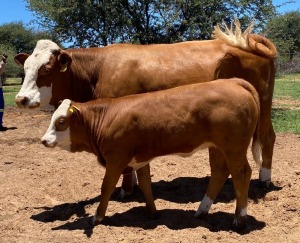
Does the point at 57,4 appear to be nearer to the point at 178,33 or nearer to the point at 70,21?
the point at 70,21

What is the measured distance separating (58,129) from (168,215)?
5.62 feet

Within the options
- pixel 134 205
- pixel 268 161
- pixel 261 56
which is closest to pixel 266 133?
pixel 268 161

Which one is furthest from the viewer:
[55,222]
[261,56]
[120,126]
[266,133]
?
[266,133]

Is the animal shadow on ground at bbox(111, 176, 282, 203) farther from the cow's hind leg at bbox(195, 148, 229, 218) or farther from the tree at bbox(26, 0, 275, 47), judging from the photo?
the tree at bbox(26, 0, 275, 47)

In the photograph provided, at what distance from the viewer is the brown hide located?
15.3 ft

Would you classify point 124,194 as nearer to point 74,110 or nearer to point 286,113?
point 74,110

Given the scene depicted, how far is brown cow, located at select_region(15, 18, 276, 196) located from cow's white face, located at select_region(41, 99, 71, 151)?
0.72 m

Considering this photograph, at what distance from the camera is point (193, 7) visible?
14422 millimetres

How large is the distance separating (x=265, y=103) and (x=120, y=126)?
7.88 ft

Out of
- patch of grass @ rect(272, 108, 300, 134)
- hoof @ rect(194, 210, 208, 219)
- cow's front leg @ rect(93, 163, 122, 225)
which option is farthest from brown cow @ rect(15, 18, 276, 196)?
patch of grass @ rect(272, 108, 300, 134)

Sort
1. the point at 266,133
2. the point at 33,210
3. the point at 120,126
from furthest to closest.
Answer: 1. the point at 266,133
2. the point at 33,210
3. the point at 120,126

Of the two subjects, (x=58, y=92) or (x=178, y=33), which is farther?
(x=178, y=33)

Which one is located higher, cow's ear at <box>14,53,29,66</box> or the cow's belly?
cow's ear at <box>14,53,29,66</box>

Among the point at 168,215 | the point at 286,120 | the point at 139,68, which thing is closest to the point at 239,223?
the point at 168,215
